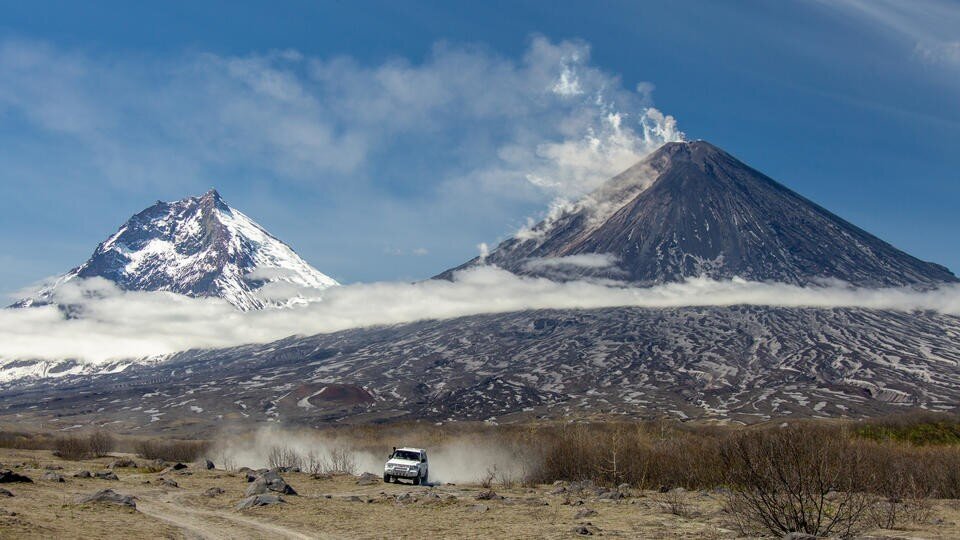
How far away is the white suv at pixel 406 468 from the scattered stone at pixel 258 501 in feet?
51.7

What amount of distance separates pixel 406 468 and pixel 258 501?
17.3m

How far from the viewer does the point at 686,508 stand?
33719 mm

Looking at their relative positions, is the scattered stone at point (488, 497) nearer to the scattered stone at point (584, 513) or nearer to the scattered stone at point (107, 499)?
the scattered stone at point (584, 513)

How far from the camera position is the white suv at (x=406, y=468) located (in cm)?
4709

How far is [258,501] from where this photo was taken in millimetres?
30984

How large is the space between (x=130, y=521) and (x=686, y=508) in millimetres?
23796

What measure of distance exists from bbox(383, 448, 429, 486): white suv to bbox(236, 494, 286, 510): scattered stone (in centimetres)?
1575

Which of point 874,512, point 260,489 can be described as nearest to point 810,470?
point 874,512

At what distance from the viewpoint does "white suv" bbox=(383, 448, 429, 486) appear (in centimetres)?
4709

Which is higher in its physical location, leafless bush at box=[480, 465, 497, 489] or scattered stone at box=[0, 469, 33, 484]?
scattered stone at box=[0, 469, 33, 484]

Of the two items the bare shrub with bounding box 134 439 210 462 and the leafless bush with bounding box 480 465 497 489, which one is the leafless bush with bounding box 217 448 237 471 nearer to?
the bare shrub with bounding box 134 439 210 462

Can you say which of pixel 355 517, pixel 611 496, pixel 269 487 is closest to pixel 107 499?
pixel 269 487

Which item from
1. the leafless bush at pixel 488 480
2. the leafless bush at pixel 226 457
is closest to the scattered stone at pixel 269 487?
the leafless bush at pixel 488 480


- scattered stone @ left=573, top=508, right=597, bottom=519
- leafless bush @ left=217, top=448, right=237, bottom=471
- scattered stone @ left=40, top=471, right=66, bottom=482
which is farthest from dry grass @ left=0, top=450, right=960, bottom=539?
leafless bush @ left=217, top=448, right=237, bottom=471
